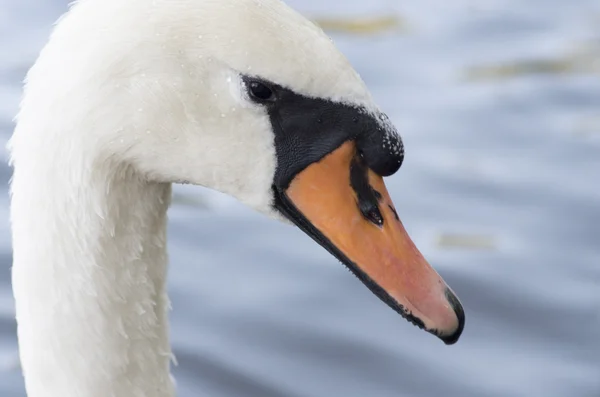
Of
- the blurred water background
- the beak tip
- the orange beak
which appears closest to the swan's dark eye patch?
the orange beak

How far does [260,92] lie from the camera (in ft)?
9.84

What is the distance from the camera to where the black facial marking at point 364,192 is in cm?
313

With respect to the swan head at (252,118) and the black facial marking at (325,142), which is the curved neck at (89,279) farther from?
the black facial marking at (325,142)

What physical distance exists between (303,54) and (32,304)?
0.88 m

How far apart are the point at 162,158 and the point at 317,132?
34 centimetres

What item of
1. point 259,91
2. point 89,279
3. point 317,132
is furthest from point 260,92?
point 89,279

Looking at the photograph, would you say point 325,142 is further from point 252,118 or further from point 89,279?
point 89,279

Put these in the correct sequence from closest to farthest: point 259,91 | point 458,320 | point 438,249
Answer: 1. point 259,91
2. point 458,320
3. point 438,249

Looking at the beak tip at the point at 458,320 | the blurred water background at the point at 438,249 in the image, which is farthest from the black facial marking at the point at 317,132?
the blurred water background at the point at 438,249

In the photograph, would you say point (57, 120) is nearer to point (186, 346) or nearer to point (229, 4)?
point (229, 4)

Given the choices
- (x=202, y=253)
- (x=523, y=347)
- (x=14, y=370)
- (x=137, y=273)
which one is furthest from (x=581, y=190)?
(x=137, y=273)

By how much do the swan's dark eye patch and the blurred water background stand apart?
2293mm

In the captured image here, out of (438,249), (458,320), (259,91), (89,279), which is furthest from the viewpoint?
(438,249)

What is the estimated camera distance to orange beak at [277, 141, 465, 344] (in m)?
3.11
